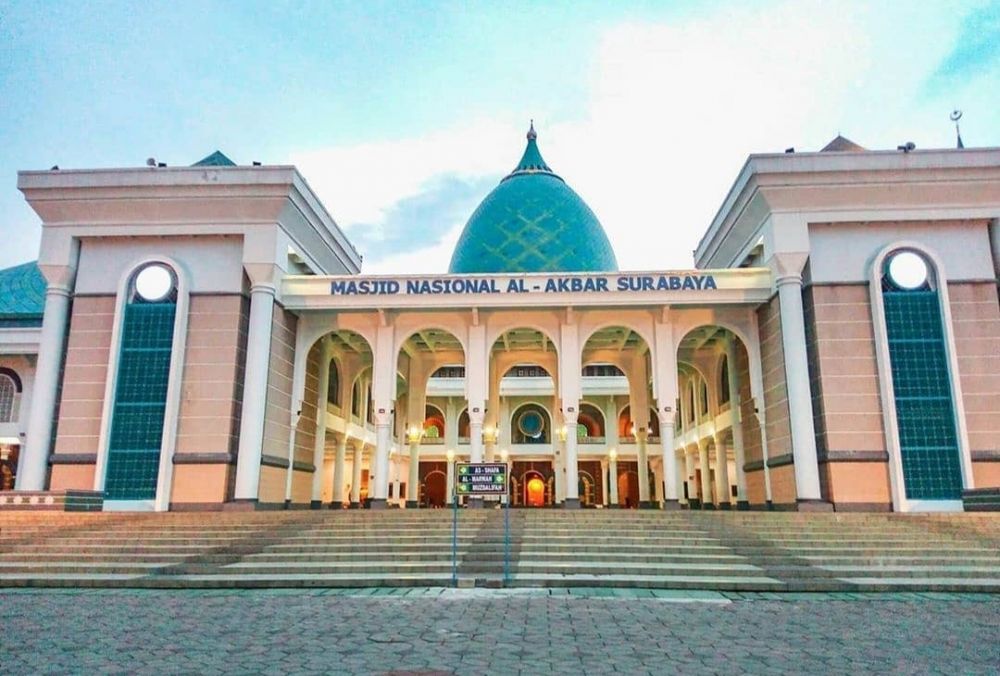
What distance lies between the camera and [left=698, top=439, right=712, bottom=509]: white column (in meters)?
34.9

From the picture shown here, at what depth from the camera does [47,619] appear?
9.61 meters

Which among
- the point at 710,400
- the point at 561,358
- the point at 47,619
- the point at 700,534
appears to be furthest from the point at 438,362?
the point at 47,619

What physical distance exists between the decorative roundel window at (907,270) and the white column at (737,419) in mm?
6747

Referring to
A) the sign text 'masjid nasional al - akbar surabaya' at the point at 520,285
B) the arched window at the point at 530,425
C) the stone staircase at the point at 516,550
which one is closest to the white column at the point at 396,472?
the arched window at the point at 530,425

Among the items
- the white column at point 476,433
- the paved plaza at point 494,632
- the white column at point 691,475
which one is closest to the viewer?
the paved plaza at point 494,632

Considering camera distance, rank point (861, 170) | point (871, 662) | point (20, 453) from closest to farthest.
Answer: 1. point (871, 662)
2. point (861, 170)
3. point (20, 453)

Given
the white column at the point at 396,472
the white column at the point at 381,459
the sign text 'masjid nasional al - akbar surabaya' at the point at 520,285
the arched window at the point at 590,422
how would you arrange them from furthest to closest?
the arched window at the point at 590,422
the white column at the point at 396,472
the sign text 'masjid nasional al - akbar surabaya' at the point at 520,285
the white column at the point at 381,459

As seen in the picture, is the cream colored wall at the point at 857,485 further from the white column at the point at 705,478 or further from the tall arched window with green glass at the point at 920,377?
the white column at the point at 705,478

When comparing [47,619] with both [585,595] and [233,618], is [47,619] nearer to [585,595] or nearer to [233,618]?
[233,618]

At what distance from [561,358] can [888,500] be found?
37.9ft

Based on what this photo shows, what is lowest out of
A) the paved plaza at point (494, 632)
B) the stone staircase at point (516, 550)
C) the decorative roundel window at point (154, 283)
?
the paved plaza at point (494, 632)

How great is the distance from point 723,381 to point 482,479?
70.7 feet

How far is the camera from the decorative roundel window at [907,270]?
2381cm

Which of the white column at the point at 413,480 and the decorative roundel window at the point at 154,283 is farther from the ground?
the decorative roundel window at the point at 154,283
